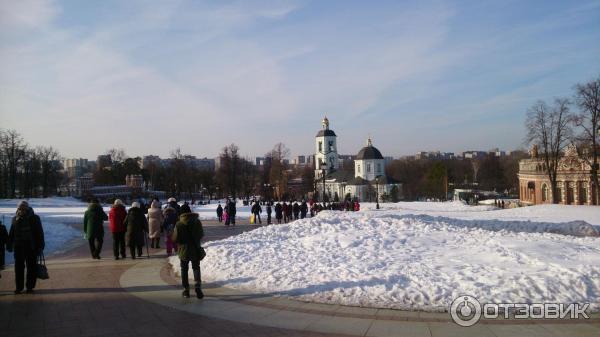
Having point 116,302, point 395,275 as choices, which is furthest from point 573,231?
point 116,302

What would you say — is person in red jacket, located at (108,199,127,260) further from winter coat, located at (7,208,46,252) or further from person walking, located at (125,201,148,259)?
winter coat, located at (7,208,46,252)

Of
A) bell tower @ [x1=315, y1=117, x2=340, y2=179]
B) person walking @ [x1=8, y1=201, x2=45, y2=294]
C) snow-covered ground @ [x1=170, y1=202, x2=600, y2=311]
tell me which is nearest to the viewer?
snow-covered ground @ [x1=170, y1=202, x2=600, y2=311]

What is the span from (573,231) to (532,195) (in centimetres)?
4998

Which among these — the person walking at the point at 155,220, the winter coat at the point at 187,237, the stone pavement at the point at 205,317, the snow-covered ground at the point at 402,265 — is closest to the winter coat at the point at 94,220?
the person walking at the point at 155,220

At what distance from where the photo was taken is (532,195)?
219ft

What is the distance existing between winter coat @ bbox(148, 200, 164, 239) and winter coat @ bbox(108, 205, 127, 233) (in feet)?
5.83

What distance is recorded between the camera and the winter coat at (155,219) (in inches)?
647

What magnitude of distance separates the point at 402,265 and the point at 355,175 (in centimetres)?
9548

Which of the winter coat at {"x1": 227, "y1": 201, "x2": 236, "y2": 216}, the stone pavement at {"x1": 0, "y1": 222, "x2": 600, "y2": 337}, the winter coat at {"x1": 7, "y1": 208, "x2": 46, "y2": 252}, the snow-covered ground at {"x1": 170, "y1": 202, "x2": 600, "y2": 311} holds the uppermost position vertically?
the winter coat at {"x1": 7, "y1": 208, "x2": 46, "y2": 252}

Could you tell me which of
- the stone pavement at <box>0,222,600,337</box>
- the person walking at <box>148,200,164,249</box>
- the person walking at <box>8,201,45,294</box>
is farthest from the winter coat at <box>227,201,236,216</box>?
the person walking at <box>8,201,45,294</box>

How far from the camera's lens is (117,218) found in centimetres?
1438

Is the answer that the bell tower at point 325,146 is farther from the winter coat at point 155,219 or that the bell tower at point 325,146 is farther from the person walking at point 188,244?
the person walking at point 188,244

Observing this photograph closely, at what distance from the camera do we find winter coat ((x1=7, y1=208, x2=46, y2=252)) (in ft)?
30.9

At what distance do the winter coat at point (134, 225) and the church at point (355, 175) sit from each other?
7357 cm
